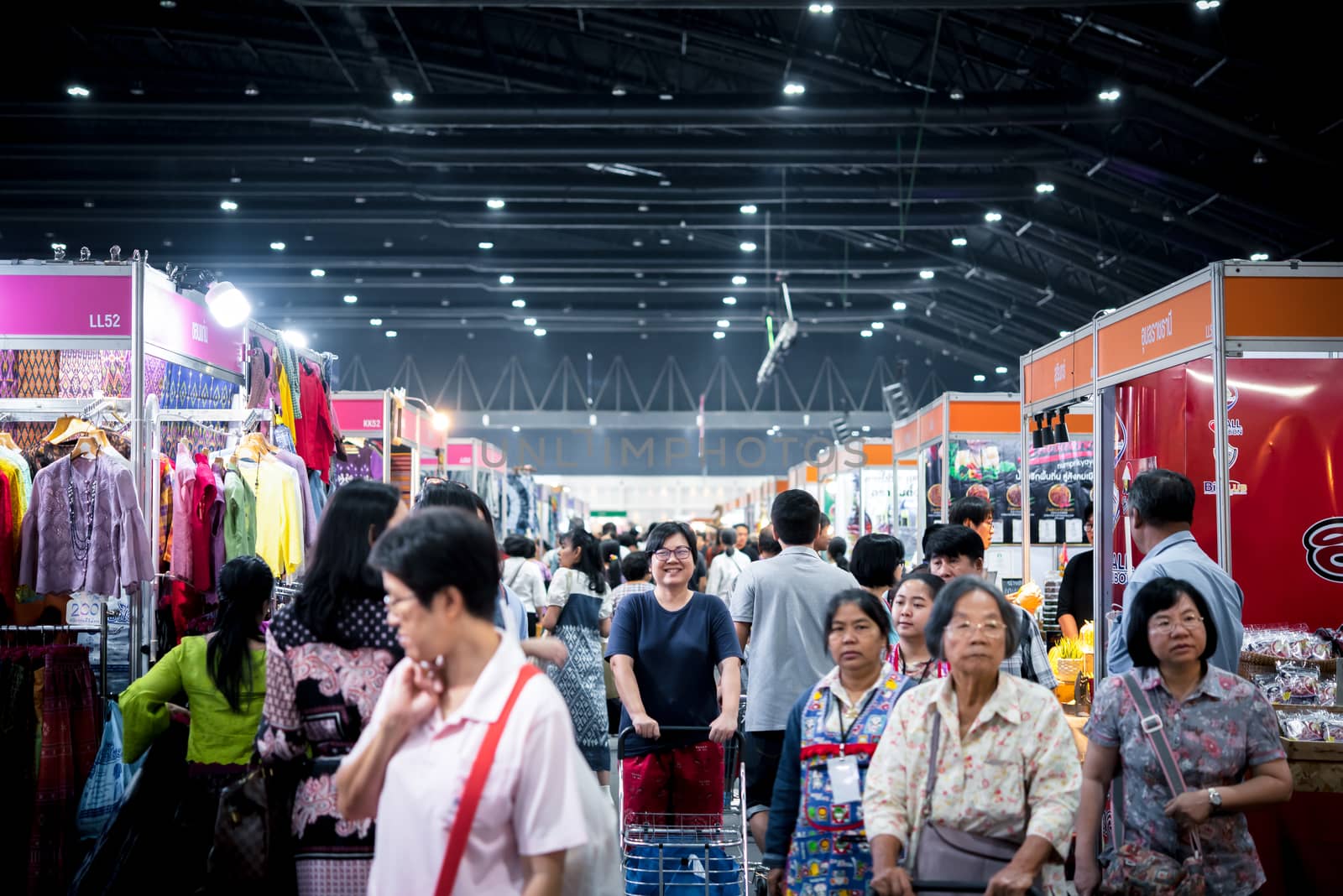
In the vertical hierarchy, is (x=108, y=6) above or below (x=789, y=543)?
above

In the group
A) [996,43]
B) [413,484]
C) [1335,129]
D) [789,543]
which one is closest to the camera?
[789,543]

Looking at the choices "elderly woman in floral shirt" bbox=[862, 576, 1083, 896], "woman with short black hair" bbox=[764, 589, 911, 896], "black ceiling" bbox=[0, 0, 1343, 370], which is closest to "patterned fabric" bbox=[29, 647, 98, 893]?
"woman with short black hair" bbox=[764, 589, 911, 896]

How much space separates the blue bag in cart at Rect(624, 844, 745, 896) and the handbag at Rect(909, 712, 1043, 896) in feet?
3.33

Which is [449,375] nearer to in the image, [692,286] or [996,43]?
[692,286]

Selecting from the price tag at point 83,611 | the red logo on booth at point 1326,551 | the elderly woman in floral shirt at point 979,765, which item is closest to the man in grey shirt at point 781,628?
the elderly woman in floral shirt at point 979,765

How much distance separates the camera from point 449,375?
91.1 ft

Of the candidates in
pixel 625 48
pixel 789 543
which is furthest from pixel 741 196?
pixel 789 543

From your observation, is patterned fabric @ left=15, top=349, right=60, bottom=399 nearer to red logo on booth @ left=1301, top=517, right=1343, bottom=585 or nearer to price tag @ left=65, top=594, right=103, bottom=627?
price tag @ left=65, top=594, right=103, bottom=627

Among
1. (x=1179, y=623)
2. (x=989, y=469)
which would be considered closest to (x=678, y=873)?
(x=1179, y=623)

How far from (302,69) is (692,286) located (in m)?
8.16

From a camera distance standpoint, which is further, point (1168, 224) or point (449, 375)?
point (449, 375)

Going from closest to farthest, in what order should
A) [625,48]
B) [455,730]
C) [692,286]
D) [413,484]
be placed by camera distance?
[455,730] → [413,484] → [625,48] → [692,286]

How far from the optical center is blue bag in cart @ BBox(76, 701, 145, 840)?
4414 mm

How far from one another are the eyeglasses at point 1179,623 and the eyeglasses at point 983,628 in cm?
71
